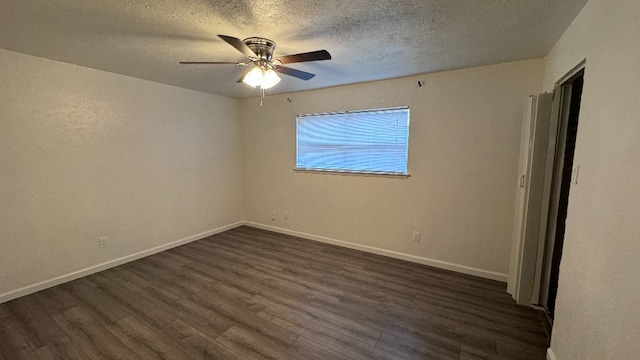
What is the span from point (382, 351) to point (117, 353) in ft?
6.09

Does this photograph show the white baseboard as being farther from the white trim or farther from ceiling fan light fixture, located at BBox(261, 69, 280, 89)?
ceiling fan light fixture, located at BBox(261, 69, 280, 89)

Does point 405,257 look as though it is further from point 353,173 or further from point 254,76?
point 254,76

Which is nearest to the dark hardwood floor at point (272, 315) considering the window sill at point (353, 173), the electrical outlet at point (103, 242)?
the electrical outlet at point (103, 242)

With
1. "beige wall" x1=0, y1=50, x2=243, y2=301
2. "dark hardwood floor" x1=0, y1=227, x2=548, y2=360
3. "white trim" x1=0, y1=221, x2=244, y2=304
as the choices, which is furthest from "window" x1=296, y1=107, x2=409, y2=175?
"white trim" x1=0, y1=221, x2=244, y2=304

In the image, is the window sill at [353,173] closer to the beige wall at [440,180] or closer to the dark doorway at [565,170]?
the beige wall at [440,180]

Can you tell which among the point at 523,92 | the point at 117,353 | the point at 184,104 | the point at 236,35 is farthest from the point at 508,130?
the point at 184,104

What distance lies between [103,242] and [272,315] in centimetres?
234

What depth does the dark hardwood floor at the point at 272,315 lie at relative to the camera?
72.4 inches

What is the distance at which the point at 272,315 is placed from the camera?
2.22 meters

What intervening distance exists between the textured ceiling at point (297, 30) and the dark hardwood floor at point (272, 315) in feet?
7.48

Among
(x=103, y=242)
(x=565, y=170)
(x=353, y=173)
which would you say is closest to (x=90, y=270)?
(x=103, y=242)

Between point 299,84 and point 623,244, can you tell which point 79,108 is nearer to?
point 299,84

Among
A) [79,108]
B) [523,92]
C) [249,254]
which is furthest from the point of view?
[249,254]

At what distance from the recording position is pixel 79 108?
2.78 metres
